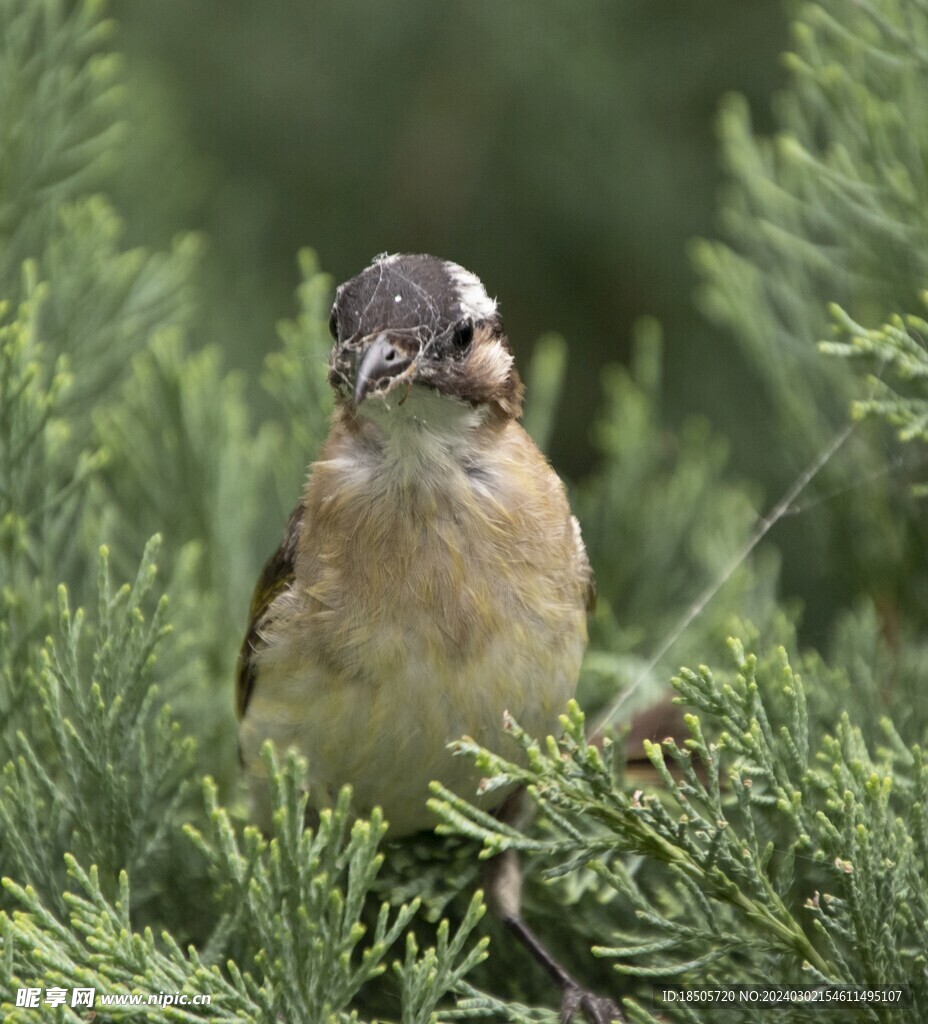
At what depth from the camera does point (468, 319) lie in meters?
2.92

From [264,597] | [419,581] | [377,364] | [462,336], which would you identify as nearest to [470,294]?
[462,336]

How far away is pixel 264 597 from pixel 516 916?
968 mm

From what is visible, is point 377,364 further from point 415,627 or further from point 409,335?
point 415,627

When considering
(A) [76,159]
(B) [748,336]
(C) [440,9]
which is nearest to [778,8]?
(C) [440,9]

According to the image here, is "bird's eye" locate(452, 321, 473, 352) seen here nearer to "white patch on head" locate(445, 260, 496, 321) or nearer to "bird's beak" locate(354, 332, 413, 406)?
"white patch on head" locate(445, 260, 496, 321)

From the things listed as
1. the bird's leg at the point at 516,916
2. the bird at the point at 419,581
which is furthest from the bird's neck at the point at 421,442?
the bird's leg at the point at 516,916

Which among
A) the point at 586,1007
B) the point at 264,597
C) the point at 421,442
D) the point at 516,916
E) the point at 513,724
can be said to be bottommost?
the point at 516,916

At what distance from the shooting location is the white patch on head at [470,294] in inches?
117

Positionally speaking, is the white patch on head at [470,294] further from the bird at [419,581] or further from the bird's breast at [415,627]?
the bird's breast at [415,627]

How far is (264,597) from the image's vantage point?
133 inches

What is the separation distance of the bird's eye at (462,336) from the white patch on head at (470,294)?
0.11ft

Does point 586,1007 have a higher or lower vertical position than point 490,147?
lower

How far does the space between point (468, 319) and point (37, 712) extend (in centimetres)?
132

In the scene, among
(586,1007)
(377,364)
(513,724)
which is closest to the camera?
(513,724)
